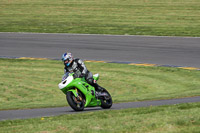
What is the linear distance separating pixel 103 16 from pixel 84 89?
27.4 meters

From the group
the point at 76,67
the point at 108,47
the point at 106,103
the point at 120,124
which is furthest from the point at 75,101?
the point at 108,47

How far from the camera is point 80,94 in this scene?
39.3 ft

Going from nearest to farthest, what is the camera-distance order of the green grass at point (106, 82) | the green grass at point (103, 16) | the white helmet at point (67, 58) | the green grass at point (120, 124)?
the green grass at point (120, 124), the white helmet at point (67, 58), the green grass at point (106, 82), the green grass at point (103, 16)

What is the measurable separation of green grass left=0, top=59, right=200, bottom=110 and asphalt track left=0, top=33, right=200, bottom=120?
77.5 inches

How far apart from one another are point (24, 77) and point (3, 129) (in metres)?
10.5

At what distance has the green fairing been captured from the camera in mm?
11664

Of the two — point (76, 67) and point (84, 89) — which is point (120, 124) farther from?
point (76, 67)

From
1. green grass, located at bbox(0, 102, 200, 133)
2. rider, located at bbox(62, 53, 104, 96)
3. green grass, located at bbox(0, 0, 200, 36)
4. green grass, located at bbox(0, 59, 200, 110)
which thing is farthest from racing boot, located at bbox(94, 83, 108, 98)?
green grass, located at bbox(0, 0, 200, 36)

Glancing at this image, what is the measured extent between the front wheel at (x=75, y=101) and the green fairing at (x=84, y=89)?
104 mm

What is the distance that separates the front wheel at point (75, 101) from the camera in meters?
11.6

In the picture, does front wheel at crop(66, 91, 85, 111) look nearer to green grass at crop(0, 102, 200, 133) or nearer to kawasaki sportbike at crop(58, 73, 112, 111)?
kawasaki sportbike at crop(58, 73, 112, 111)

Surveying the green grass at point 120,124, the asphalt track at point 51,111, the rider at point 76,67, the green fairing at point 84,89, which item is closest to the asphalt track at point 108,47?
the asphalt track at point 51,111

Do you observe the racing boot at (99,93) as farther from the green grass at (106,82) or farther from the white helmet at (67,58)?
the green grass at (106,82)

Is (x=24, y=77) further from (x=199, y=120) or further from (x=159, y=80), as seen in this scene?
(x=199, y=120)
